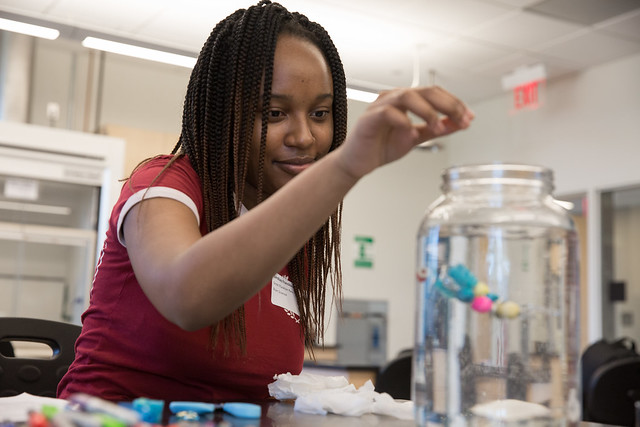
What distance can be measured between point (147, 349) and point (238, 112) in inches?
15.0

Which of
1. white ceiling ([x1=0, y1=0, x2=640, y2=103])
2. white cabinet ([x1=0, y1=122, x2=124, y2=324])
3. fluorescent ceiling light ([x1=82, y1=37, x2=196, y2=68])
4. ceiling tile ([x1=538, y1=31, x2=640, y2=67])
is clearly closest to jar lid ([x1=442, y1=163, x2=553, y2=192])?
fluorescent ceiling light ([x1=82, y1=37, x2=196, y2=68])

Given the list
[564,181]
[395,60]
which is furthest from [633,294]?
[395,60]

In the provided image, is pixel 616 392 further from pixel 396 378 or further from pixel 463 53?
pixel 463 53

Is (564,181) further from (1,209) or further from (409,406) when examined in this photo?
(409,406)

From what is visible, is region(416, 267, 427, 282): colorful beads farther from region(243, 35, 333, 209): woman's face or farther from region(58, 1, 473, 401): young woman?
region(243, 35, 333, 209): woman's face

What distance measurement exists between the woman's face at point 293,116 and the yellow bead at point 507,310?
492 millimetres

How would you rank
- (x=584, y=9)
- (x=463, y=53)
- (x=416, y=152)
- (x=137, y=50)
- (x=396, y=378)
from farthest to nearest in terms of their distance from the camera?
(x=416, y=152) → (x=463, y=53) → (x=584, y=9) → (x=137, y=50) → (x=396, y=378)

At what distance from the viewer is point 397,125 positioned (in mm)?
731

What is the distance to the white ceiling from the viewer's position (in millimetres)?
4352

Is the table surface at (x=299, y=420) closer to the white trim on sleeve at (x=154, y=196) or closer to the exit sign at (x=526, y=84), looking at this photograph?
the white trim on sleeve at (x=154, y=196)

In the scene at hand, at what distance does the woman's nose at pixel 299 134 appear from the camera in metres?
1.14

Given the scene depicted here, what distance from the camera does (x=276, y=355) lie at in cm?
114

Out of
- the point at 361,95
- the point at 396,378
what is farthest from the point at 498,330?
the point at 361,95

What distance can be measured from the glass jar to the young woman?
0.35 feet
